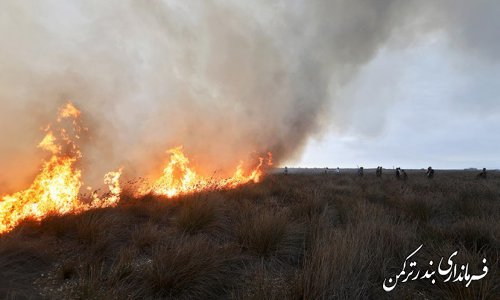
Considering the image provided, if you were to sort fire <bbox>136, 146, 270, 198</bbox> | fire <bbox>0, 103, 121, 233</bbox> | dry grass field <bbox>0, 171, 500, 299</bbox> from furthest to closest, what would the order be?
fire <bbox>136, 146, 270, 198</bbox>, fire <bbox>0, 103, 121, 233</bbox>, dry grass field <bbox>0, 171, 500, 299</bbox>

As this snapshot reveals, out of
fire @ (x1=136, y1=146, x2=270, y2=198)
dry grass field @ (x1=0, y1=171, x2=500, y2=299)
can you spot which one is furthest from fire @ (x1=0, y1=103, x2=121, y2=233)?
fire @ (x1=136, y1=146, x2=270, y2=198)

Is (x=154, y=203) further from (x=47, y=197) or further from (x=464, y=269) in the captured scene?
(x=464, y=269)

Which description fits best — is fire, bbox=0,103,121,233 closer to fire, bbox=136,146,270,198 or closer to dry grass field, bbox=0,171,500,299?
dry grass field, bbox=0,171,500,299

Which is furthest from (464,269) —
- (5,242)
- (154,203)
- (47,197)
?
(47,197)

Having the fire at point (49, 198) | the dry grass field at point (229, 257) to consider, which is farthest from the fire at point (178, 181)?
the dry grass field at point (229, 257)

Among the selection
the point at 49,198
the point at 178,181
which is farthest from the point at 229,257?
the point at 178,181

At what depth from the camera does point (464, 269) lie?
460 cm

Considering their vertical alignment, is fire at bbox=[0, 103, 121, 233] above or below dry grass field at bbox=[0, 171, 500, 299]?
above

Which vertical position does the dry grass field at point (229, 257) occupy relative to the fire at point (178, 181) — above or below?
below

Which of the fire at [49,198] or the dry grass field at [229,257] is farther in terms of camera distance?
the fire at [49,198]

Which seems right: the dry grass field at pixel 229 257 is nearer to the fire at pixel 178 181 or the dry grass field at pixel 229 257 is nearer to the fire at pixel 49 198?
the fire at pixel 49 198

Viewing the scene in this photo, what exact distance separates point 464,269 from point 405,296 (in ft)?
4.06

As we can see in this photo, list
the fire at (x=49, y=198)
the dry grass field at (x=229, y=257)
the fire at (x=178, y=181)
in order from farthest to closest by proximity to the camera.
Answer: the fire at (x=178, y=181)
the fire at (x=49, y=198)
the dry grass field at (x=229, y=257)

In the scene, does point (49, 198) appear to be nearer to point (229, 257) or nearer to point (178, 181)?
point (229, 257)
